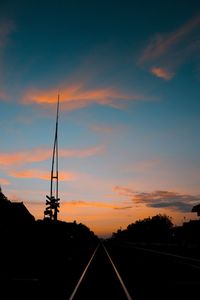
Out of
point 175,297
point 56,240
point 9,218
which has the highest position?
point 9,218

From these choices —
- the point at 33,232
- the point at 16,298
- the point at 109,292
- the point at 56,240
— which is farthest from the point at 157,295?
the point at 33,232

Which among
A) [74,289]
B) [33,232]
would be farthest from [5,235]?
[74,289]

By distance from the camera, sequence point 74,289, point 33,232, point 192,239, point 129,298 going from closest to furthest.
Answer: point 129,298 < point 74,289 < point 33,232 < point 192,239

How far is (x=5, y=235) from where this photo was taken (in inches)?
1565

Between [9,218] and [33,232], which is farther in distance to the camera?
[9,218]

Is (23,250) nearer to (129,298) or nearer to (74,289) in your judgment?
(74,289)

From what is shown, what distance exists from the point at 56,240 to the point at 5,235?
5.15 m

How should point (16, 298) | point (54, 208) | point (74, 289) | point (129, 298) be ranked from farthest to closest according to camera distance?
point (54, 208) → point (74, 289) → point (129, 298) → point (16, 298)

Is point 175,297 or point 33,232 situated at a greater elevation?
point 33,232

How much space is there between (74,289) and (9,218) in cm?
4517

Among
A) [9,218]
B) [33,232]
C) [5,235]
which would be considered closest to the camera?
[5,235]

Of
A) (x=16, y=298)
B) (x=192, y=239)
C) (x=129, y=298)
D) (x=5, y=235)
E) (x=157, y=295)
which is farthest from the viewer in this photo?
(x=192, y=239)

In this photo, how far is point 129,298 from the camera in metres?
12.9

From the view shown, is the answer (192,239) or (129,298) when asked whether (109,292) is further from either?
(192,239)
